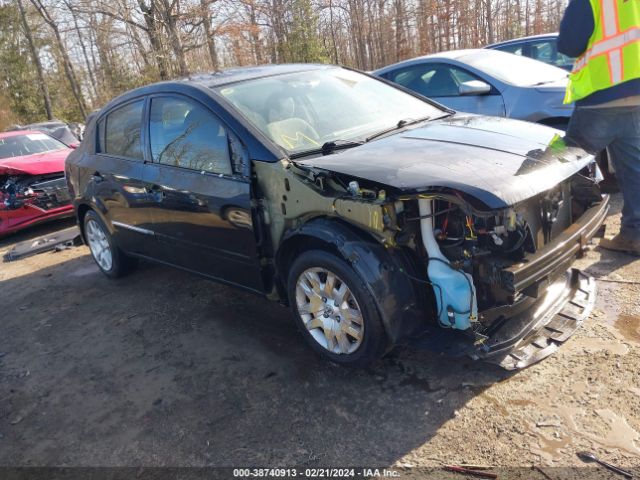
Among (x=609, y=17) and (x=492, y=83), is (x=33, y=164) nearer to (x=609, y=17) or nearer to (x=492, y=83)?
(x=492, y=83)

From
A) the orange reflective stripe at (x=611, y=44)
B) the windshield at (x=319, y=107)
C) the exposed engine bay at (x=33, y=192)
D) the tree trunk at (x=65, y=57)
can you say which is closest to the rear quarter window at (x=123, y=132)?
the windshield at (x=319, y=107)

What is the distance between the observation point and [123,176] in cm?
434

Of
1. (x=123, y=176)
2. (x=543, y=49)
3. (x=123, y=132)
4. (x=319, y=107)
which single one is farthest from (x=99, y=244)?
(x=543, y=49)

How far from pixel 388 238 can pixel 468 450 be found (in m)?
1.05

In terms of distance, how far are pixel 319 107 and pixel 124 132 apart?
1820 millimetres

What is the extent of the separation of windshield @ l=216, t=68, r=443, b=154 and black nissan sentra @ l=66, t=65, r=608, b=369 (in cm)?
1

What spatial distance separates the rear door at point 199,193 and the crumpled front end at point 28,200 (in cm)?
412

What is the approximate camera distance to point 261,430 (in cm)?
270

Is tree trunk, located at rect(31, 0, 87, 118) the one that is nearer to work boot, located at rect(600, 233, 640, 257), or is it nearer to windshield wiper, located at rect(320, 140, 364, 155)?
windshield wiper, located at rect(320, 140, 364, 155)

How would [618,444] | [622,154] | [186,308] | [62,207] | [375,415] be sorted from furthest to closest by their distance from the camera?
[62,207], [186,308], [622,154], [375,415], [618,444]

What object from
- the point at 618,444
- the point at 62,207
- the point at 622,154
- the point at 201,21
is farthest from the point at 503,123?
the point at 201,21

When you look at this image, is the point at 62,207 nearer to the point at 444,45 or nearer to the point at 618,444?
the point at 618,444

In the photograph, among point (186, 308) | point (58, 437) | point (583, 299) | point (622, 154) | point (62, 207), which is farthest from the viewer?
point (62, 207)

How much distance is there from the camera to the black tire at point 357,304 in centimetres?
274
